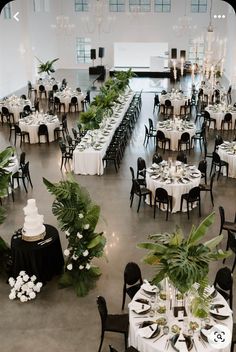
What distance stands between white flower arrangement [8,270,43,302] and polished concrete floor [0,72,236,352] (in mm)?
122

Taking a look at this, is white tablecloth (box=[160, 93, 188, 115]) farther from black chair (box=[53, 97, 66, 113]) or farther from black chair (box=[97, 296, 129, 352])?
black chair (box=[97, 296, 129, 352])

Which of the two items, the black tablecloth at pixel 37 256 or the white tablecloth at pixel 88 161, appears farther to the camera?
the white tablecloth at pixel 88 161

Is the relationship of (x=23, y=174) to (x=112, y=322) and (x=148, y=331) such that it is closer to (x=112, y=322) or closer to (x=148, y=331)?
(x=112, y=322)

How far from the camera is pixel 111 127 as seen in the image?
50.0ft

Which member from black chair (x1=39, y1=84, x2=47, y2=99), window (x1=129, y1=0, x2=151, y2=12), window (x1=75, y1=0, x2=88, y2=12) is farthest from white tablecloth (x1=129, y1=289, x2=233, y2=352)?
window (x1=75, y1=0, x2=88, y2=12)

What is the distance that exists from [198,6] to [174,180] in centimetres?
2540

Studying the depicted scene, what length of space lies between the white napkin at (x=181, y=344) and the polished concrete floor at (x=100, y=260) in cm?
123

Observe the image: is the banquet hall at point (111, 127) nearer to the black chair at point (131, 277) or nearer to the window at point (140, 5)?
the window at point (140, 5)

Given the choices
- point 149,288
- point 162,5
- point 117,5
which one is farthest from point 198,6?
point 149,288

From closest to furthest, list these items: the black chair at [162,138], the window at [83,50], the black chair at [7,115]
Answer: the black chair at [162,138] < the black chair at [7,115] < the window at [83,50]

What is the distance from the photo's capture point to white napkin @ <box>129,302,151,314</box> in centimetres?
602

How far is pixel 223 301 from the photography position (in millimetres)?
6152

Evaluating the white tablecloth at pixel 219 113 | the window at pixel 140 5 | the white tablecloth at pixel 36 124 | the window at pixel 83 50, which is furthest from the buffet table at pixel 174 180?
the window at pixel 83 50

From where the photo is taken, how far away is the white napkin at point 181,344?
17.6 ft
